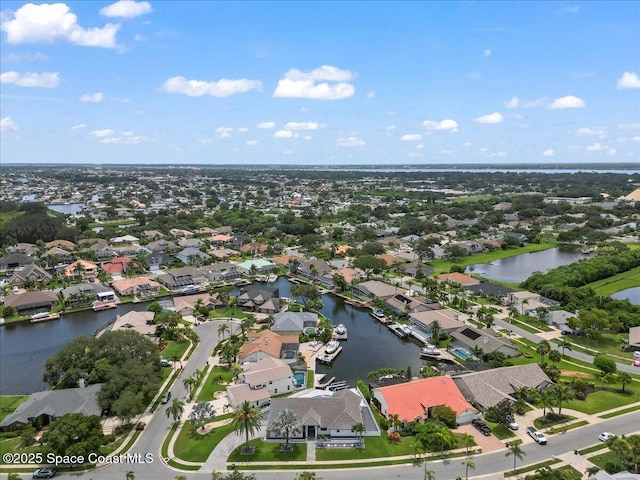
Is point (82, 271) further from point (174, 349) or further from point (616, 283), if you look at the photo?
point (616, 283)

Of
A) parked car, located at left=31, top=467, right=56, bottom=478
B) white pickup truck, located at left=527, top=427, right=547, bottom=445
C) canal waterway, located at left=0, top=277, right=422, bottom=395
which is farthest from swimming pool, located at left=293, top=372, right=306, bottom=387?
parked car, located at left=31, top=467, right=56, bottom=478

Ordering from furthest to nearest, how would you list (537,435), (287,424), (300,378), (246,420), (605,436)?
(300,378) < (537,435) < (605,436) < (287,424) < (246,420)

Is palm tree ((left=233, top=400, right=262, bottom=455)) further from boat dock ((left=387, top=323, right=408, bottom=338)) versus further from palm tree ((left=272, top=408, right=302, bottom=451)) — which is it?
boat dock ((left=387, top=323, right=408, bottom=338))

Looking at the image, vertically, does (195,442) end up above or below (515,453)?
below

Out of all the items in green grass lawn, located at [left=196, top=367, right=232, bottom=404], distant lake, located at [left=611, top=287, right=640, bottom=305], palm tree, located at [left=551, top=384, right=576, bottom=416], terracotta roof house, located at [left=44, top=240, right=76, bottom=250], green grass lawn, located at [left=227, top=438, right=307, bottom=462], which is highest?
terracotta roof house, located at [left=44, top=240, right=76, bottom=250]

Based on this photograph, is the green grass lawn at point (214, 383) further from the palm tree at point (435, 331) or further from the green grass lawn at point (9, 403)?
the palm tree at point (435, 331)

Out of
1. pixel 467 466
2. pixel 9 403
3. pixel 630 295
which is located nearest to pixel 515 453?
pixel 467 466
